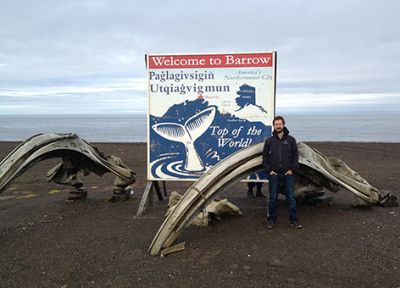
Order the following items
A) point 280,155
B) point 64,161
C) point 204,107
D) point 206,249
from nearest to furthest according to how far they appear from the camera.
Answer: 1. point 206,249
2. point 280,155
3. point 204,107
4. point 64,161

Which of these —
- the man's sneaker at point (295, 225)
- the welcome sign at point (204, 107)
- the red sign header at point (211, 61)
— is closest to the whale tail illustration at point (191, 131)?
the welcome sign at point (204, 107)

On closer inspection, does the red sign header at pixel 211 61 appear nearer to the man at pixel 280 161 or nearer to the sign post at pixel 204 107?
the sign post at pixel 204 107

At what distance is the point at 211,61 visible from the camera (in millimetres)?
8195

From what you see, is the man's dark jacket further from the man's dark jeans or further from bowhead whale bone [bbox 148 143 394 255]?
bowhead whale bone [bbox 148 143 394 255]

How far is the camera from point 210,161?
8.37 meters

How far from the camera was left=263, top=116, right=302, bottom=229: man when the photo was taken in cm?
668

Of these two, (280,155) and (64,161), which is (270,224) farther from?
(64,161)

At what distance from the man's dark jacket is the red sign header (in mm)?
1988

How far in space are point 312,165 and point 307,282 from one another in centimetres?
267

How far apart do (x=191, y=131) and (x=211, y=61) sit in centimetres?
146

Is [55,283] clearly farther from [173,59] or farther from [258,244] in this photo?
[173,59]

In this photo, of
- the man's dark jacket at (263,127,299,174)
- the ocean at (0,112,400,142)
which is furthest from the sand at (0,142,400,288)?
the ocean at (0,112,400,142)

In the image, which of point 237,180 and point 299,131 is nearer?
point 237,180

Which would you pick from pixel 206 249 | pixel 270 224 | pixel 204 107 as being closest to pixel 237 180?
pixel 270 224
